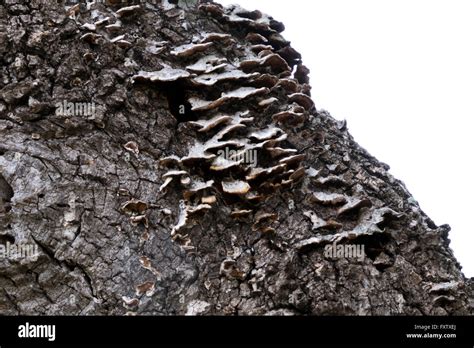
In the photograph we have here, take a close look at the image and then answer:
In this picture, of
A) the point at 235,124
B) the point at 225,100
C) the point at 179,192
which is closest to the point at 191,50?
the point at 225,100

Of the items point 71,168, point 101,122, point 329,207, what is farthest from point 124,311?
point 329,207

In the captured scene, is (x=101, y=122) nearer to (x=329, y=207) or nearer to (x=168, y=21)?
(x=168, y=21)

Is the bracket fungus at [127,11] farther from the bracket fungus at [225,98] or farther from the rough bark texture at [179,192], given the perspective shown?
the bracket fungus at [225,98]

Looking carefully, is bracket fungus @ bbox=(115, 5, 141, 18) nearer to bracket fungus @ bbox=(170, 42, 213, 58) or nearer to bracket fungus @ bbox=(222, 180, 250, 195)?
bracket fungus @ bbox=(170, 42, 213, 58)

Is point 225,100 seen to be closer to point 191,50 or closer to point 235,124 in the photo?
point 235,124

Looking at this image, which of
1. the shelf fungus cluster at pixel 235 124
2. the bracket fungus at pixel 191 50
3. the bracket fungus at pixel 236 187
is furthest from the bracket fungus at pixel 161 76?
the bracket fungus at pixel 236 187

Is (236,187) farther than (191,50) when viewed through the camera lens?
No

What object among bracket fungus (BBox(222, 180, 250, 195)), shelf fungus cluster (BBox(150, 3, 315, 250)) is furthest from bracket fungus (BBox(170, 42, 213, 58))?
bracket fungus (BBox(222, 180, 250, 195))

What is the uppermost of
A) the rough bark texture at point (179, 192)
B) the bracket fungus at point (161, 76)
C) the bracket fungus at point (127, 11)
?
the bracket fungus at point (127, 11)

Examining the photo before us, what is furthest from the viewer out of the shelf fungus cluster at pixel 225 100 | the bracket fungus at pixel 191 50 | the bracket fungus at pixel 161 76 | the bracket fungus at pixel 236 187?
the bracket fungus at pixel 191 50

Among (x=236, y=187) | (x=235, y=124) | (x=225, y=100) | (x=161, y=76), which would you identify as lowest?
(x=236, y=187)

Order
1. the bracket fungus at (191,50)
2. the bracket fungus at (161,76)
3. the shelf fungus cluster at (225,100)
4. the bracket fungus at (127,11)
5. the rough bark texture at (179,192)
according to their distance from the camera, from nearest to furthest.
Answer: the rough bark texture at (179,192)
the shelf fungus cluster at (225,100)
the bracket fungus at (161,76)
the bracket fungus at (191,50)
the bracket fungus at (127,11)
